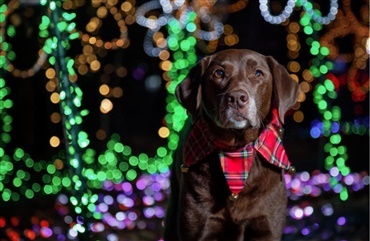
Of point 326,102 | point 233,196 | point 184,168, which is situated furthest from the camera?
point 326,102

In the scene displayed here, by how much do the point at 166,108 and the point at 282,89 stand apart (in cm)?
440

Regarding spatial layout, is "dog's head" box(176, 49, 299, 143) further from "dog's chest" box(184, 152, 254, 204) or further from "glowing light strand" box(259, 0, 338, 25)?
"glowing light strand" box(259, 0, 338, 25)

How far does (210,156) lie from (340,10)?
449 cm

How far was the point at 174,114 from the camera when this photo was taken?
7055 mm

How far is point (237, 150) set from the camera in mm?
3844

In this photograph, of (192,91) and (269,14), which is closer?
(192,91)

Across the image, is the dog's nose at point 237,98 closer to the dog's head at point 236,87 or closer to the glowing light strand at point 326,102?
the dog's head at point 236,87

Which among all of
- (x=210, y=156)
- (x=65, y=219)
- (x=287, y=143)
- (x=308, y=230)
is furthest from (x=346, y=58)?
(x=210, y=156)

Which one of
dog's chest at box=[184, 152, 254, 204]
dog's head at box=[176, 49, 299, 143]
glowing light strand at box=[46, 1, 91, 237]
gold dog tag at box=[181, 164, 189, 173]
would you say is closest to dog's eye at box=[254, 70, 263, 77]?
dog's head at box=[176, 49, 299, 143]

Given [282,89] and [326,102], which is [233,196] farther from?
[326,102]

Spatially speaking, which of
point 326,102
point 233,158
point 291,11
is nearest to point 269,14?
point 291,11

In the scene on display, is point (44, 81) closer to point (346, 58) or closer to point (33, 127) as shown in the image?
point (33, 127)

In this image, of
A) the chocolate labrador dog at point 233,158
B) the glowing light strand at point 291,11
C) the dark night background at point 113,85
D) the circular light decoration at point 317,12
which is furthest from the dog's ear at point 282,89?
the dark night background at point 113,85

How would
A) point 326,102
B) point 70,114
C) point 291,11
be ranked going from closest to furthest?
point 70,114 → point 291,11 → point 326,102
